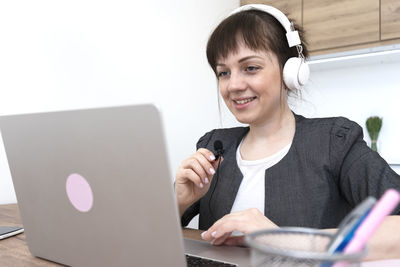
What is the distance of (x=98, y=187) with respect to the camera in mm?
534

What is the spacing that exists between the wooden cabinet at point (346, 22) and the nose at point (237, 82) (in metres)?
1.41

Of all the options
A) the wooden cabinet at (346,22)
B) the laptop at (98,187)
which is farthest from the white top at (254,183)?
the wooden cabinet at (346,22)

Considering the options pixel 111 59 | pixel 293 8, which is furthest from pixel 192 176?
pixel 293 8

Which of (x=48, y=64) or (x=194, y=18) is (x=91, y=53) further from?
(x=194, y=18)

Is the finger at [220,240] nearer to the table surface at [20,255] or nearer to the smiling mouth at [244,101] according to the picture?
the table surface at [20,255]

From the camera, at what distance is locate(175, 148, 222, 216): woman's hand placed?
88cm

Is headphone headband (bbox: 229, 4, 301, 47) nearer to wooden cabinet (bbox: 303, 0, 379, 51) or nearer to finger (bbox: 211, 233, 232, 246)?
finger (bbox: 211, 233, 232, 246)

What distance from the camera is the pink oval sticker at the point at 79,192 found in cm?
55

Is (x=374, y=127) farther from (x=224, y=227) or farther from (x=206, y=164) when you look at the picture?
(x=224, y=227)

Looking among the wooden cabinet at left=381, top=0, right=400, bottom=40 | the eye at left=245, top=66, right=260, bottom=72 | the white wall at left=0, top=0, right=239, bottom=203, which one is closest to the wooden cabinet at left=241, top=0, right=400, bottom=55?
the wooden cabinet at left=381, top=0, right=400, bottom=40

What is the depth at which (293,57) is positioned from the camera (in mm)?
1136

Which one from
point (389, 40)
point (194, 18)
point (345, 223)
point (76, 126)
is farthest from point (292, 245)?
point (194, 18)

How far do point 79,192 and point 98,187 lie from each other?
2.1 inches

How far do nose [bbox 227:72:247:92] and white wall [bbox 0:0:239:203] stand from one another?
0.30m
